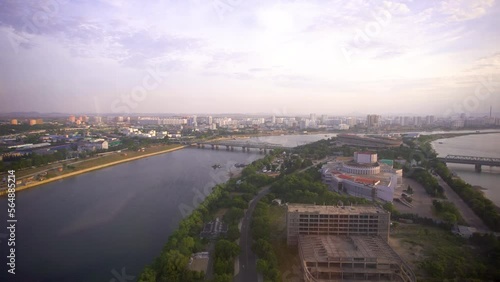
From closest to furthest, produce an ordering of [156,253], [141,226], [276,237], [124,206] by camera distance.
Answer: [156,253]
[276,237]
[141,226]
[124,206]

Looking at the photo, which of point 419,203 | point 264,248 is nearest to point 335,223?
point 264,248

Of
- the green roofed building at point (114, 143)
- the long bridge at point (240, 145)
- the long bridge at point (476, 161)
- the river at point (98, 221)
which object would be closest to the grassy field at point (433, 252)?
the river at point (98, 221)

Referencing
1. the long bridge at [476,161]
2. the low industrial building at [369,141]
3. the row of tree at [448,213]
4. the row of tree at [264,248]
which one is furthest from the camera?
the low industrial building at [369,141]

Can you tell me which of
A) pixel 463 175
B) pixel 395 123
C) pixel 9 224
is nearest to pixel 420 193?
pixel 463 175

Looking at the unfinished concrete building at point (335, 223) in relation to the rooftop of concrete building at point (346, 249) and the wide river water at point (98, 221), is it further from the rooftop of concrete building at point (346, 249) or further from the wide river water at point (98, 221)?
the wide river water at point (98, 221)

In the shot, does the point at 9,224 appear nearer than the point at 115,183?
Yes

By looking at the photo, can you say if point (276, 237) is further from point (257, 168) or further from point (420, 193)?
point (257, 168)
